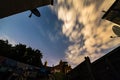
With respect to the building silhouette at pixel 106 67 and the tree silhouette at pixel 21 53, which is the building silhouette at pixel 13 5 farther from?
the tree silhouette at pixel 21 53

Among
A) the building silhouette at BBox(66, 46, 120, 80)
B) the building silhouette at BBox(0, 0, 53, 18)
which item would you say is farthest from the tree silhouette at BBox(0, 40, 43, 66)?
the building silhouette at BBox(66, 46, 120, 80)

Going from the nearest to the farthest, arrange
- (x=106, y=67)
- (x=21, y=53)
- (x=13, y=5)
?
(x=13, y=5)
(x=106, y=67)
(x=21, y=53)

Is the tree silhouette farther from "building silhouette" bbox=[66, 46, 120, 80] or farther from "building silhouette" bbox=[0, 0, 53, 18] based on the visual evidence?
"building silhouette" bbox=[66, 46, 120, 80]

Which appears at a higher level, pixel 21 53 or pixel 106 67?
pixel 21 53

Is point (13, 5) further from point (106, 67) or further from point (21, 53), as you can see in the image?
point (21, 53)

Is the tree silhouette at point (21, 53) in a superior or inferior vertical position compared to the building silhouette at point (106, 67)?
superior

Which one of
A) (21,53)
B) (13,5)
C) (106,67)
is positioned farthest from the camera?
(21,53)

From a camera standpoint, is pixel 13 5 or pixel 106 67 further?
pixel 106 67

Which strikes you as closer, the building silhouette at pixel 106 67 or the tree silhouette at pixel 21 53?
the building silhouette at pixel 106 67

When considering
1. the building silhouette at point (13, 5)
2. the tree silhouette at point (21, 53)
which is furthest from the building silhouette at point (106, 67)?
the tree silhouette at point (21, 53)

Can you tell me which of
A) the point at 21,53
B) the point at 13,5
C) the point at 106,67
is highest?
the point at 21,53

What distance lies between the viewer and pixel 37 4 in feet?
17.2

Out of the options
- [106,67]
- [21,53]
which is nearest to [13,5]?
[106,67]

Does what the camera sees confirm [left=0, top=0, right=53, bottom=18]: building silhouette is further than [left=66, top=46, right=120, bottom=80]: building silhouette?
No
